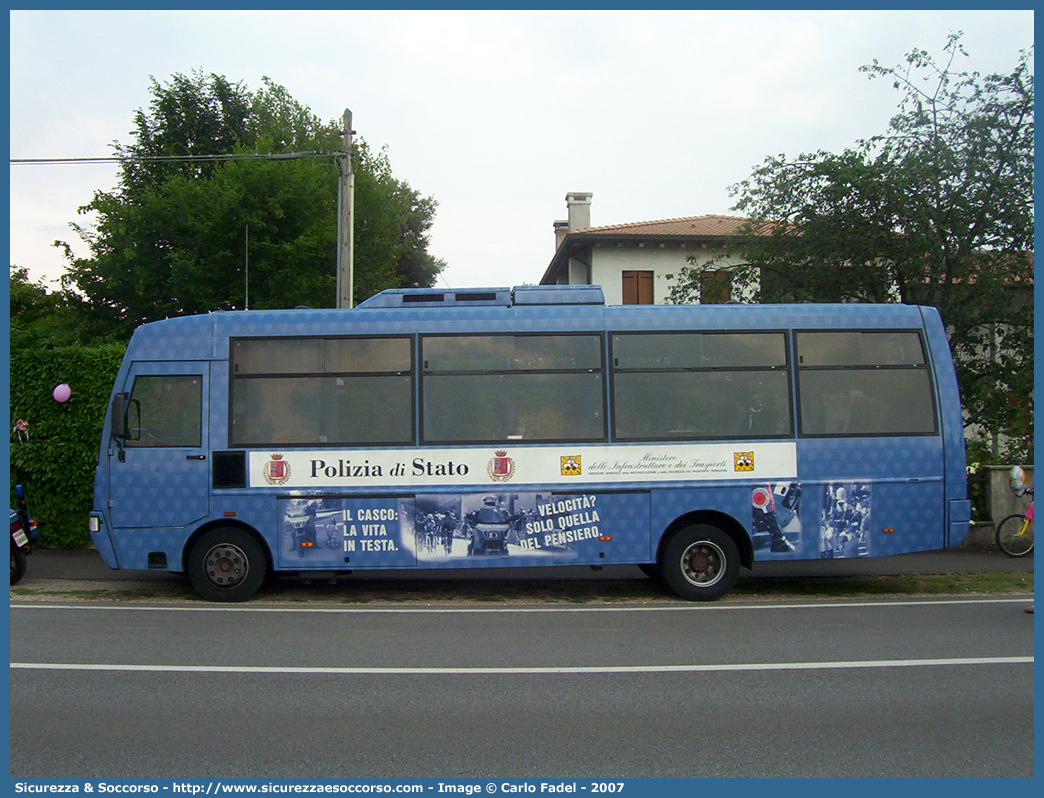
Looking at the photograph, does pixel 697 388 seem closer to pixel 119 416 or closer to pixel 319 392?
pixel 319 392

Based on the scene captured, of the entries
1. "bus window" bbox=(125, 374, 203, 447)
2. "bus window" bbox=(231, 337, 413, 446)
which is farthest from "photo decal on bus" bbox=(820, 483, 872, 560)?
"bus window" bbox=(125, 374, 203, 447)

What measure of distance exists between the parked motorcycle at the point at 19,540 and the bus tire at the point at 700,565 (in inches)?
313

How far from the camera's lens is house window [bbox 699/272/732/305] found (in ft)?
60.4

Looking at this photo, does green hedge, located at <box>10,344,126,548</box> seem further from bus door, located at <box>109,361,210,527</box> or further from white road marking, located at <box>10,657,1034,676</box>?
white road marking, located at <box>10,657,1034,676</box>

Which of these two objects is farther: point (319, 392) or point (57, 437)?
point (57, 437)

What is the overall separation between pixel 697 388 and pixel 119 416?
6.55 meters

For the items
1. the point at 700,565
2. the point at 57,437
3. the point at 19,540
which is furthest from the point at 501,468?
the point at 57,437

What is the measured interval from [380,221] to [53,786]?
111 ft

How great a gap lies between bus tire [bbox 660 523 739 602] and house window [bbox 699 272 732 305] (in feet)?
31.3

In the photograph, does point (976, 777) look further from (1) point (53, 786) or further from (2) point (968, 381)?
(2) point (968, 381)

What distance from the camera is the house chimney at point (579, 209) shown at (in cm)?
3928

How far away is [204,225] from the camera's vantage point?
21.8m

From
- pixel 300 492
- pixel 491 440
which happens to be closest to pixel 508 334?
pixel 491 440

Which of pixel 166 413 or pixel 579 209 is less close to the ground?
pixel 579 209
